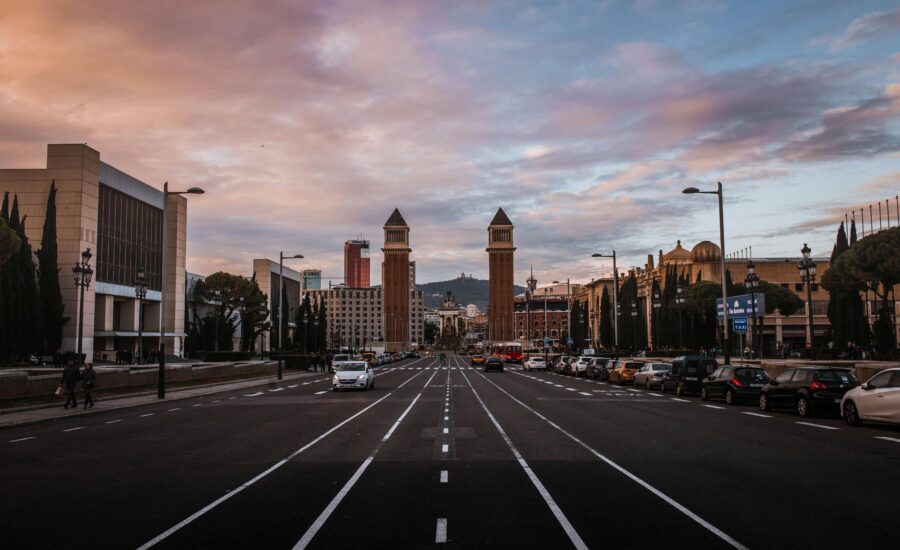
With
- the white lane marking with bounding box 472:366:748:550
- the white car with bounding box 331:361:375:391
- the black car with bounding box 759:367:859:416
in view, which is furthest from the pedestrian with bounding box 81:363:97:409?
the black car with bounding box 759:367:859:416

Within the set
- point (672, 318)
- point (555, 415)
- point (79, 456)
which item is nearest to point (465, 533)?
point (79, 456)

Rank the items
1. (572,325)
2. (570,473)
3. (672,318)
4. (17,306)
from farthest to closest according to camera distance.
A: (572,325) < (672,318) < (17,306) < (570,473)

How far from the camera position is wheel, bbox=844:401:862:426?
18797 millimetres

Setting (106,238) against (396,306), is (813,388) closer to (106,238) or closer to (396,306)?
(106,238)

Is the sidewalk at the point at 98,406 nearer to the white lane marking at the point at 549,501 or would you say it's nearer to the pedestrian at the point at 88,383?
the pedestrian at the point at 88,383

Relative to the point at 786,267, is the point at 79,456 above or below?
below

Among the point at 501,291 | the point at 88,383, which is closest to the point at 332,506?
the point at 88,383

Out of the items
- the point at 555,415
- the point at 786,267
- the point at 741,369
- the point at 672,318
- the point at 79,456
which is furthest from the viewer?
the point at 786,267

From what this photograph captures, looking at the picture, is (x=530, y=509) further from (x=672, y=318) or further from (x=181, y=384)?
(x=672, y=318)

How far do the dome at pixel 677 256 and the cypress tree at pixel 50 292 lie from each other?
82725mm

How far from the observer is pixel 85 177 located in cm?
6800

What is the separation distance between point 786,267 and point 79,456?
108586 mm

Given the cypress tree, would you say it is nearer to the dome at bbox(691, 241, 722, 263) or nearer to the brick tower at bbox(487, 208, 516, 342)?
the dome at bbox(691, 241, 722, 263)

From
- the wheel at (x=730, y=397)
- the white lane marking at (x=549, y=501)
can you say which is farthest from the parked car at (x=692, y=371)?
the white lane marking at (x=549, y=501)
